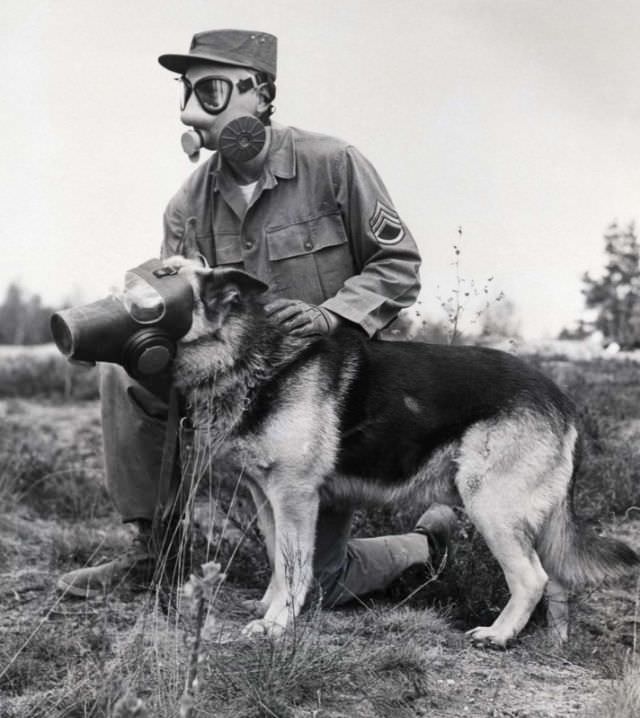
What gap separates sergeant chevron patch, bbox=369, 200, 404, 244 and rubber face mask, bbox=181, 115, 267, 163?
61 cm

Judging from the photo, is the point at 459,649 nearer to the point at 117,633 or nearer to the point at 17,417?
the point at 117,633

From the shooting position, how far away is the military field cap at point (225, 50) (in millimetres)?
3934

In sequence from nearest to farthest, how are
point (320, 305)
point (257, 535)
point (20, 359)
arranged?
point (320, 305) → point (257, 535) → point (20, 359)

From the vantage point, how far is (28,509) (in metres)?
5.56

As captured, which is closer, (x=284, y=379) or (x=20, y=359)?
(x=284, y=379)

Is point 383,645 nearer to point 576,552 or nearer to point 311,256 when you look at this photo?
point 576,552

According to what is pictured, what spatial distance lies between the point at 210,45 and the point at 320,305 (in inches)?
49.9

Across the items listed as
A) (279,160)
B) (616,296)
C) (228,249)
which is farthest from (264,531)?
(616,296)

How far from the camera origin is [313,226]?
417 cm

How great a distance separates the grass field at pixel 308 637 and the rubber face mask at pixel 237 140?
65.6 inches

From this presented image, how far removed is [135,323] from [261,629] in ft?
3.98

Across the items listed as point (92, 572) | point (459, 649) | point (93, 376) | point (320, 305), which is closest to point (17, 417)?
point (93, 376)

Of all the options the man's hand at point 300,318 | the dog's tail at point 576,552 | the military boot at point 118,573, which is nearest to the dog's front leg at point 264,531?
Answer: the military boot at point 118,573

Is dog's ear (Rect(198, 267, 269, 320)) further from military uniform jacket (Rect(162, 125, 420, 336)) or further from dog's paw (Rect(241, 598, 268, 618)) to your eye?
dog's paw (Rect(241, 598, 268, 618))
